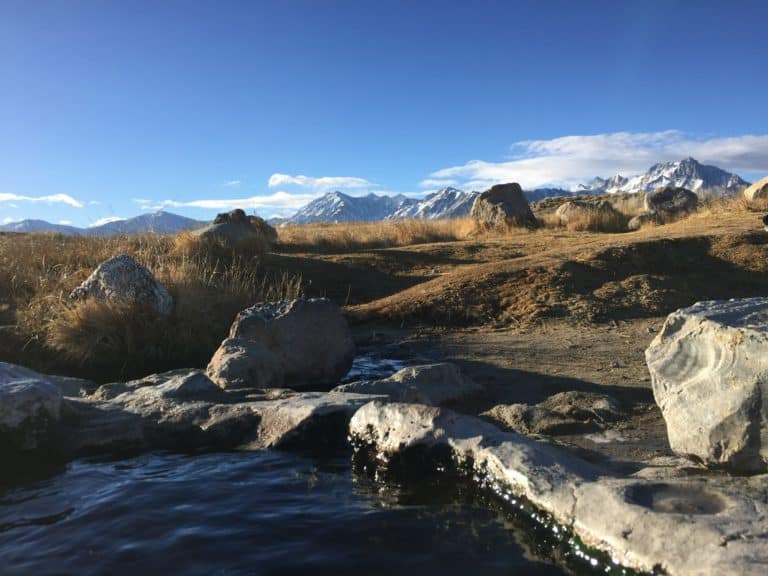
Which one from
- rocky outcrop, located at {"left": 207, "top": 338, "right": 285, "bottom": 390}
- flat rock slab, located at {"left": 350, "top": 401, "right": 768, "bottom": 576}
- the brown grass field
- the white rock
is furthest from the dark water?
the white rock

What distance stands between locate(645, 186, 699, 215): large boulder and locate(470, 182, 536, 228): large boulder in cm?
409

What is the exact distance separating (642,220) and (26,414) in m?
18.6

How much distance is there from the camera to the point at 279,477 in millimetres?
4398

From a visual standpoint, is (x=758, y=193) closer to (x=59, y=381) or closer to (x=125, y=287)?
(x=125, y=287)

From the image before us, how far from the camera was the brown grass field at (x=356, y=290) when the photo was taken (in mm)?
8250

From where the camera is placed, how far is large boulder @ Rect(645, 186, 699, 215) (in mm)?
21312

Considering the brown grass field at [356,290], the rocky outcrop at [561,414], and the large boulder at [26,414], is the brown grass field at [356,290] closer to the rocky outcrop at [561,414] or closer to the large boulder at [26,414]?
the large boulder at [26,414]

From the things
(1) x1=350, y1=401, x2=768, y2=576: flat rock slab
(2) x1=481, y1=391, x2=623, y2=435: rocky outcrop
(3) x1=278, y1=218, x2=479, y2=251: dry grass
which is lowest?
(2) x1=481, y1=391, x2=623, y2=435: rocky outcrop

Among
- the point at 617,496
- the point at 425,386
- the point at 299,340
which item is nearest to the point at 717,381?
the point at 617,496

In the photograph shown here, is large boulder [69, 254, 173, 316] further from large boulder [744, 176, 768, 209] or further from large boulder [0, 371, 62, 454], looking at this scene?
large boulder [744, 176, 768, 209]

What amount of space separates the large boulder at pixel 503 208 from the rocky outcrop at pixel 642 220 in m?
3.22

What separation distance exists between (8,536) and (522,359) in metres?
5.40

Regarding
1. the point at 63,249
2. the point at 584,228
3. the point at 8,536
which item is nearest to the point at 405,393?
the point at 8,536

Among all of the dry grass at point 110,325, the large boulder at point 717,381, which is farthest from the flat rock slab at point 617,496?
the dry grass at point 110,325
